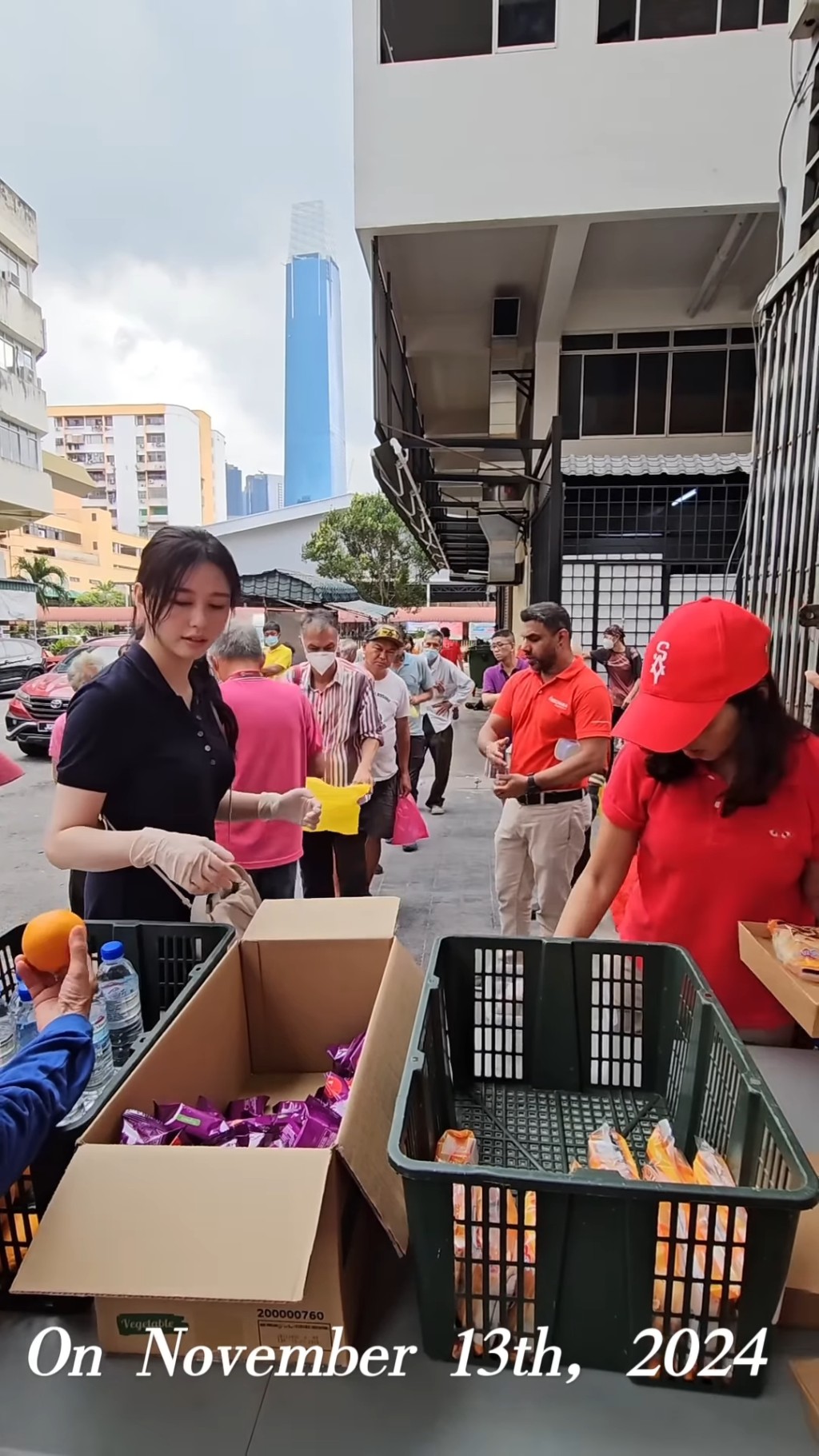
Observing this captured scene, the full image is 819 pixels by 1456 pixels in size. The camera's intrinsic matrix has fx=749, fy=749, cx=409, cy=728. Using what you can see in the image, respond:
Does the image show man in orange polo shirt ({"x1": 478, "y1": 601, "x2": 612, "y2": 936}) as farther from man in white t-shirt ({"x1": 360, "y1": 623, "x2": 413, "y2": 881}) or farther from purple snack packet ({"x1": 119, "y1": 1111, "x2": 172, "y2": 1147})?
purple snack packet ({"x1": 119, "y1": 1111, "x2": 172, "y2": 1147})

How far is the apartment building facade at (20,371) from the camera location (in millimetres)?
23781

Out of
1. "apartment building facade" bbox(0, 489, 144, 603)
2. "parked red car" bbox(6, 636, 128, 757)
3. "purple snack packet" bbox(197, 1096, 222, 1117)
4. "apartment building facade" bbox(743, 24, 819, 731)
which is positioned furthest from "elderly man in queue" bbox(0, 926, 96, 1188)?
"apartment building facade" bbox(0, 489, 144, 603)

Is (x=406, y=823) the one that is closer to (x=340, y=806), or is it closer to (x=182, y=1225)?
(x=340, y=806)

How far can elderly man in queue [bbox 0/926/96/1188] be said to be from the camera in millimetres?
867

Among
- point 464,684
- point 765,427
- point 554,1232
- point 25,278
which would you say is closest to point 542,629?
point 765,427

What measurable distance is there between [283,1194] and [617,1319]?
405 millimetres

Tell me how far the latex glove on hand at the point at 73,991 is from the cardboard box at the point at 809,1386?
106 cm

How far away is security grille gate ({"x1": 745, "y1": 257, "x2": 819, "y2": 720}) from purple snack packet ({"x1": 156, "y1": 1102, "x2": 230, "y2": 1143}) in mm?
2334

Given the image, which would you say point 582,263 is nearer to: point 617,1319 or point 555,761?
point 555,761

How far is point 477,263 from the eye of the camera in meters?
7.67

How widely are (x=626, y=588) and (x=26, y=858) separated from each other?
629 centimetres

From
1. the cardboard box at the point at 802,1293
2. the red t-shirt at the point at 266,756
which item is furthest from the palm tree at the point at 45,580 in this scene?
the cardboard box at the point at 802,1293

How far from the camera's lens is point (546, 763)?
135 inches

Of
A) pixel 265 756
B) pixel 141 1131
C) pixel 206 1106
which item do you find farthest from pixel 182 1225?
pixel 265 756
